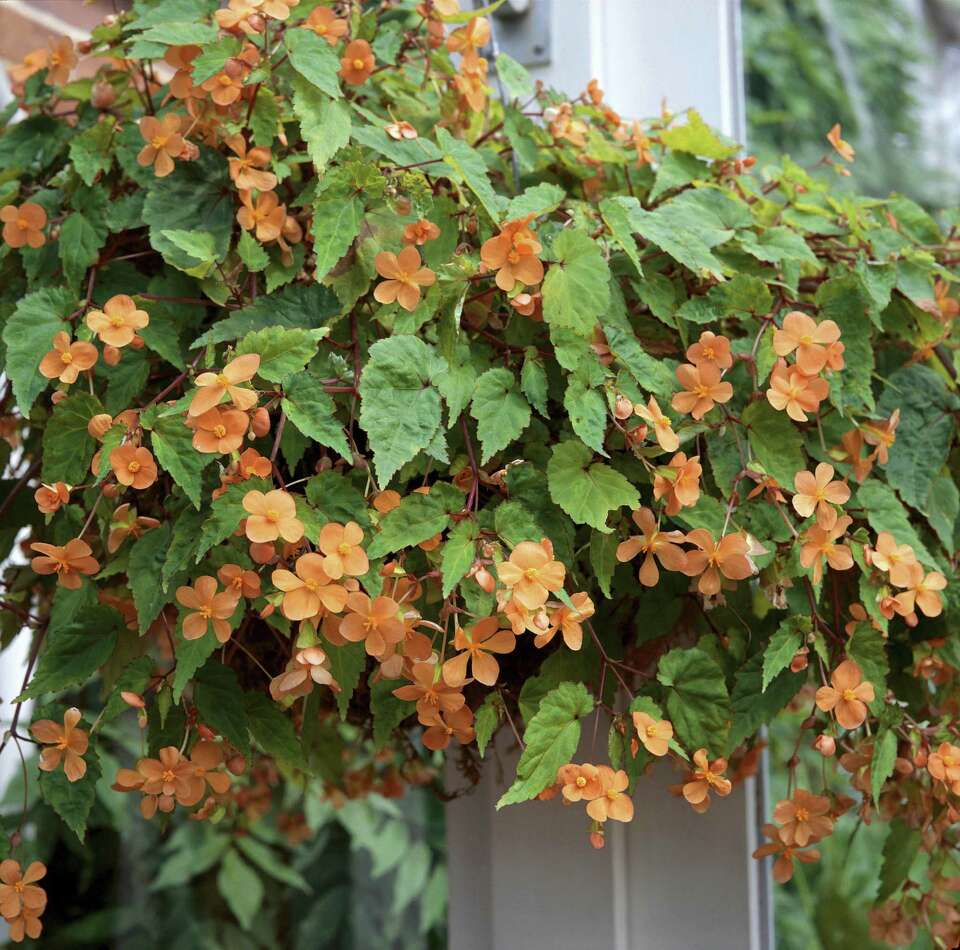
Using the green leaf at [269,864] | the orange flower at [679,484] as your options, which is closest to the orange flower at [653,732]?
the orange flower at [679,484]

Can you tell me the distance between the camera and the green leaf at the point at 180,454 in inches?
24.4

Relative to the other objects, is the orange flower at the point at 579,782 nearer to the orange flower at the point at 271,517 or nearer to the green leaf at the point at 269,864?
the orange flower at the point at 271,517

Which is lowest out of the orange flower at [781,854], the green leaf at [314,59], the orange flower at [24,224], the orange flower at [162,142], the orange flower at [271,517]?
the orange flower at [781,854]

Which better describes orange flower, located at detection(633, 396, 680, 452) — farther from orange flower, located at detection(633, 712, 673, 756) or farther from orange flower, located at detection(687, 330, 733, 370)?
orange flower, located at detection(633, 712, 673, 756)

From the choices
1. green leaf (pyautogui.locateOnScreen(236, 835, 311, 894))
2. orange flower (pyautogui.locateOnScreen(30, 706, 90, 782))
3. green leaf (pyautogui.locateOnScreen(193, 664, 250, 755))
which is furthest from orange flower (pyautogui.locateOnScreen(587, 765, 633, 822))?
green leaf (pyautogui.locateOnScreen(236, 835, 311, 894))

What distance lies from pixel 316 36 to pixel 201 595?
0.38 m

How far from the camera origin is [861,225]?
856 mm

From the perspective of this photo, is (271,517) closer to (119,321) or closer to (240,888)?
(119,321)

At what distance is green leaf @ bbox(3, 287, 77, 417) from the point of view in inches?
27.6

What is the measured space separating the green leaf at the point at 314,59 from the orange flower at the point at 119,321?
18cm

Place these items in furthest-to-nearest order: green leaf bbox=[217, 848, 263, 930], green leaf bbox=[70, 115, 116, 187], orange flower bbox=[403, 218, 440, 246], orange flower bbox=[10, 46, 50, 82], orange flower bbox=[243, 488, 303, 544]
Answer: green leaf bbox=[217, 848, 263, 930], orange flower bbox=[10, 46, 50, 82], green leaf bbox=[70, 115, 116, 187], orange flower bbox=[403, 218, 440, 246], orange flower bbox=[243, 488, 303, 544]

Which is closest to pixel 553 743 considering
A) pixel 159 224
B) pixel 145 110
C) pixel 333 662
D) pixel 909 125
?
pixel 333 662

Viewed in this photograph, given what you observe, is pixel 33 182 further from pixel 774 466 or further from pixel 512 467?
pixel 774 466

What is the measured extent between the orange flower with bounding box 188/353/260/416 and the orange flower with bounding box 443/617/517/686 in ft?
0.58
